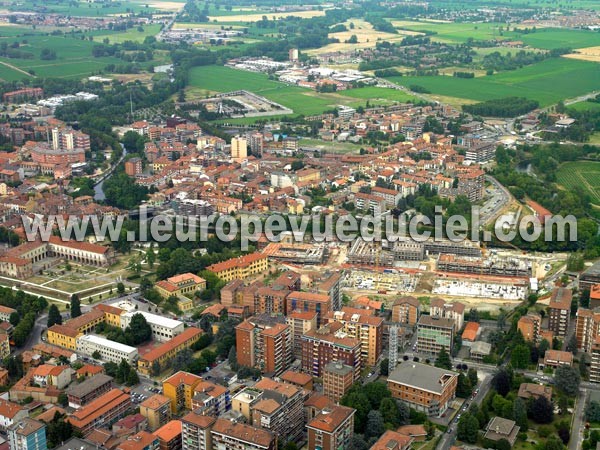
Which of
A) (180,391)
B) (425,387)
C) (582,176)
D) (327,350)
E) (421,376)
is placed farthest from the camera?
(582,176)

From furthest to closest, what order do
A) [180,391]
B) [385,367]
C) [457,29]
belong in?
[457,29] → [385,367] → [180,391]

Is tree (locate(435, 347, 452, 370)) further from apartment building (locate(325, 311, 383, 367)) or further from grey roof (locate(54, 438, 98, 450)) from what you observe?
grey roof (locate(54, 438, 98, 450))

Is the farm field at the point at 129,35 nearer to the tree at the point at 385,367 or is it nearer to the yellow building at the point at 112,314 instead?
the yellow building at the point at 112,314

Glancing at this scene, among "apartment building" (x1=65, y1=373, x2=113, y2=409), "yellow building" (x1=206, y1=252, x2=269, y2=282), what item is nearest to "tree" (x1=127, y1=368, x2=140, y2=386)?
"apartment building" (x1=65, y1=373, x2=113, y2=409)

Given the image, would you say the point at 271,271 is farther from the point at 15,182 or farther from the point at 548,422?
the point at 15,182

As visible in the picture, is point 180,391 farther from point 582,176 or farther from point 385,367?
point 582,176

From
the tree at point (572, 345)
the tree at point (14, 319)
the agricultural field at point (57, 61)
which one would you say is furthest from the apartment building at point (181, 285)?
the agricultural field at point (57, 61)

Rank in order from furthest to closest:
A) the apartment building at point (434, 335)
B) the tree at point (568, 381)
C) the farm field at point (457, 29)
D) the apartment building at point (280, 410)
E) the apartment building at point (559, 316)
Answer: the farm field at point (457, 29), the apartment building at point (559, 316), the apartment building at point (434, 335), the tree at point (568, 381), the apartment building at point (280, 410)

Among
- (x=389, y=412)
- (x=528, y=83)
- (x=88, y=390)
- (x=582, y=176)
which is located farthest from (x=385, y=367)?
(x=528, y=83)

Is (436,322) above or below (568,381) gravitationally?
above
